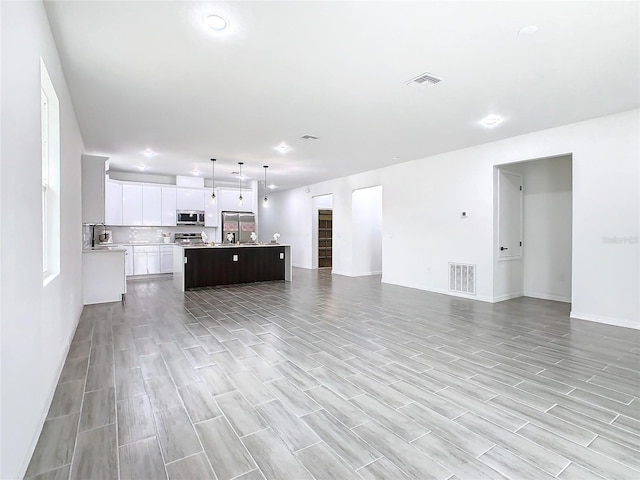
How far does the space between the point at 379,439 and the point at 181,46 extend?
330cm

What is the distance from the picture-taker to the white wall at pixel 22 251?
1507mm

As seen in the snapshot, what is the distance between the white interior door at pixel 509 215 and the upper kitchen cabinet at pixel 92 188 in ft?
22.3

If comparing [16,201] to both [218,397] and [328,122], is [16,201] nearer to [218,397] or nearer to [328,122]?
[218,397]

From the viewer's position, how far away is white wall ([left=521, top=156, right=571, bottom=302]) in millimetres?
5969

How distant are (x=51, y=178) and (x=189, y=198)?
682 centimetres

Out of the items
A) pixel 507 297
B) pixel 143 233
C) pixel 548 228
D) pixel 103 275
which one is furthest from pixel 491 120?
pixel 143 233

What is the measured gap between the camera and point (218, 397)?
2.49m

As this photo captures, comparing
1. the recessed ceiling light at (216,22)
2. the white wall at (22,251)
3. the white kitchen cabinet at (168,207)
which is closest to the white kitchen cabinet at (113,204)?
the white kitchen cabinet at (168,207)

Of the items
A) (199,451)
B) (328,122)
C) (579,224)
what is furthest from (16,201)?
(579,224)

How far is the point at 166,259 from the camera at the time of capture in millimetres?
9250

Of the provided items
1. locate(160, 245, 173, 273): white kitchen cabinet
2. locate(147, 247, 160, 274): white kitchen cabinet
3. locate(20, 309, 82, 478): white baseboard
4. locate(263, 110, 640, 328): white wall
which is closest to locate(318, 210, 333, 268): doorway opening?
locate(263, 110, 640, 328): white wall

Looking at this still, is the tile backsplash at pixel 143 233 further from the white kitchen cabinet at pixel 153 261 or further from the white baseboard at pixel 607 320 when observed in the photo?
the white baseboard at pixel 607 320

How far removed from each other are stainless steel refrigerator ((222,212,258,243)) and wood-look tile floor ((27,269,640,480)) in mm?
5759

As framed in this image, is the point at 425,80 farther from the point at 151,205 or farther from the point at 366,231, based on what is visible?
the point at 151,205
